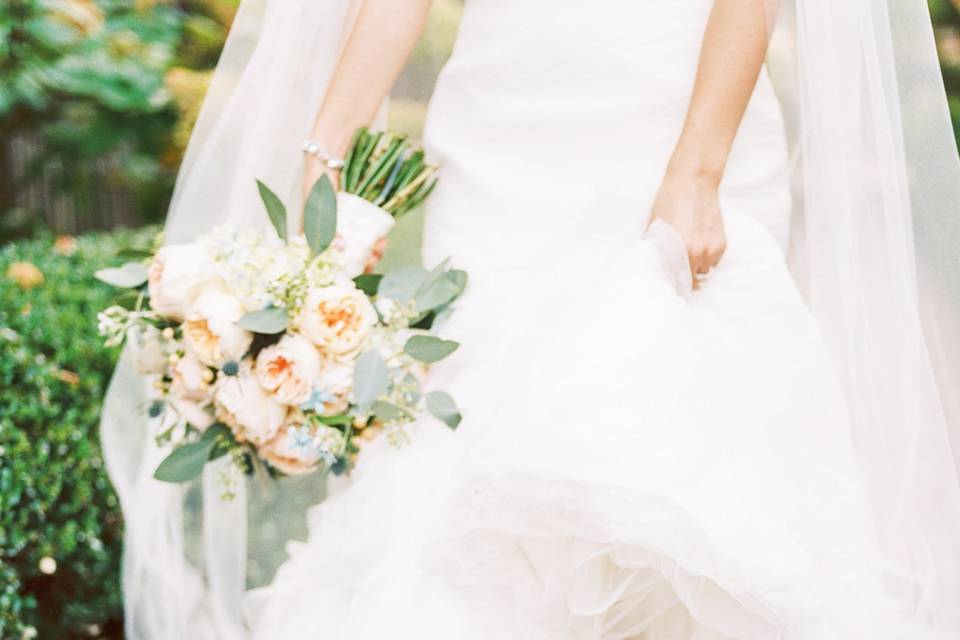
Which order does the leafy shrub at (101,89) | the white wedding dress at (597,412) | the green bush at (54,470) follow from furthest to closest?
1. the leafy shrub at (101,89)
2. the green bush at (54,470)
3. the white wedding dress at (597,412)

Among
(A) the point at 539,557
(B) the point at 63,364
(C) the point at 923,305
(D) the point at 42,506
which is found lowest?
(D) the point at 42,506

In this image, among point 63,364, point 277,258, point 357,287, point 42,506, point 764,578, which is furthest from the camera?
point 63,364

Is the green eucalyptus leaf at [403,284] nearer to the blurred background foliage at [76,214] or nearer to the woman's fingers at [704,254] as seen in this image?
the woman's fingers at [704,254]

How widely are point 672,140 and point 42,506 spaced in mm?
1844

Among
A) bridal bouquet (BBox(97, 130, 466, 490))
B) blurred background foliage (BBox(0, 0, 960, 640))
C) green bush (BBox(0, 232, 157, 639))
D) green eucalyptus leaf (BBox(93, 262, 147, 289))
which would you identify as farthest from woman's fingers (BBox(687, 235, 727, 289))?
green bush (BBox(0, 232, 157, 639))

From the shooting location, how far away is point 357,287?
1.98 m

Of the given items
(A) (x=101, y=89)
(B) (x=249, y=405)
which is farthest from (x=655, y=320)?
(A) (x=101, y=89)

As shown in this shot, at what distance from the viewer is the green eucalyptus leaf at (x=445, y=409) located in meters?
1.78

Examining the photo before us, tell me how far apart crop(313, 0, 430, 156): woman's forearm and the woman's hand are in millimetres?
620

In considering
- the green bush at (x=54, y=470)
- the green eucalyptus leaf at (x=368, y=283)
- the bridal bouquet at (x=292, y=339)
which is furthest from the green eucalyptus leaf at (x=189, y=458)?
the green bush at (x=54, y=470)

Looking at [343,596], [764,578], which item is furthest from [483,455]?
[343,596]

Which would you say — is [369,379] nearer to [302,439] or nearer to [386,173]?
[302,439]

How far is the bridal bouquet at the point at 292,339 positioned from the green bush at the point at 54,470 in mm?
977

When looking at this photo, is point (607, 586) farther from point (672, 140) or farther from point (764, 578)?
point (672, 140)
